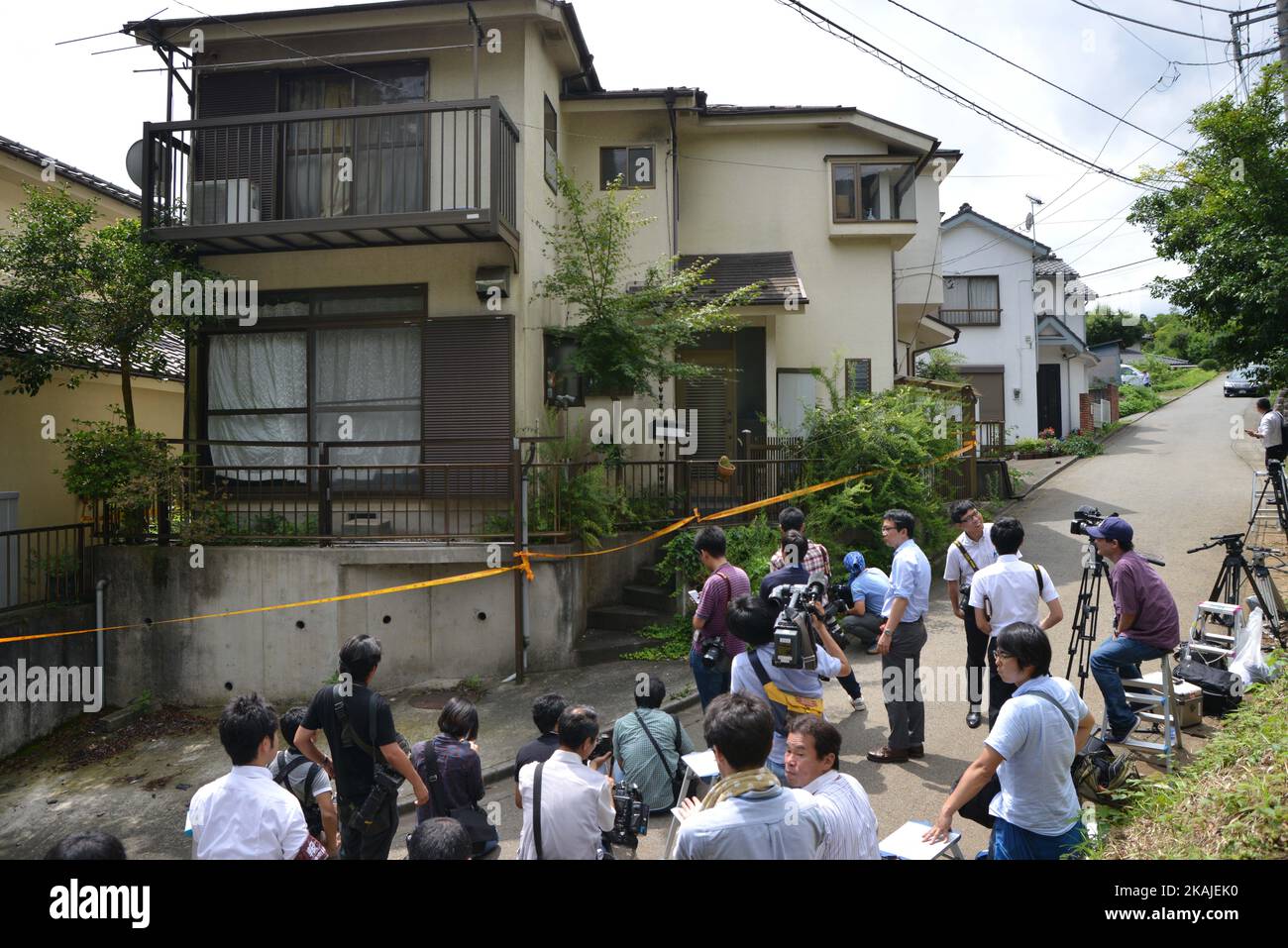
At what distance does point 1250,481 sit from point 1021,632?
15518 millimetres

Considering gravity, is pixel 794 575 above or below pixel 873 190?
below

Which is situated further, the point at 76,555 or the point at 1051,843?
the point at 76,555

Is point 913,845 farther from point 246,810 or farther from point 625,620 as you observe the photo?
point 625,620

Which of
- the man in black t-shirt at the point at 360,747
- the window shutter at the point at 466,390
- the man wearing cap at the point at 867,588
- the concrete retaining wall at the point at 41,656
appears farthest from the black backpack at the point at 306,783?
the concrete retaining wall at the point at 41,656

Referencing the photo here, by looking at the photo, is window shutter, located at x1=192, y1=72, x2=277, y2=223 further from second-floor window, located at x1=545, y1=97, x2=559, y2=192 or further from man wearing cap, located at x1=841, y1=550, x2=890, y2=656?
man wearing cap, located at x1=841, y1=550, x2=890, y2=656

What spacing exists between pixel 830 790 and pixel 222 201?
431 inches

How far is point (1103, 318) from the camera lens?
38.6 meters

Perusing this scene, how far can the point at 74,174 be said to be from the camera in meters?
14.2

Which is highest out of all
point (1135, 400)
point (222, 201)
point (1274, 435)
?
point (222, 201)

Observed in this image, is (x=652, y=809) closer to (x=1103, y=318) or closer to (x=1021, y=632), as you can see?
(x=1021, y=632)

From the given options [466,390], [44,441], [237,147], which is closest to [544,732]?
[466,390]


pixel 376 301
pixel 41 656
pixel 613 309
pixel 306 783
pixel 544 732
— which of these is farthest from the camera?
pixel 376 301

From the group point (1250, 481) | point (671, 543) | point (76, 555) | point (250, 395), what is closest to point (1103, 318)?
point (1250, 481)

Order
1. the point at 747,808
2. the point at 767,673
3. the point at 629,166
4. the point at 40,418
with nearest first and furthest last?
1. the point at 747,808
2. the point at 767,673
3. the point at 40,418
4. the point at 629,166
